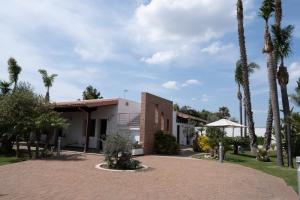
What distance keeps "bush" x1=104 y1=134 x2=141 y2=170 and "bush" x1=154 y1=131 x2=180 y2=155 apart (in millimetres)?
7914

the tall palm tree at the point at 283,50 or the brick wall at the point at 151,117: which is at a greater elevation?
the tall palm tree at the point at 283,50

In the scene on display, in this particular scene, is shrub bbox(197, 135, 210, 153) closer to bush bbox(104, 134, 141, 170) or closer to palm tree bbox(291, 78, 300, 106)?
palm tree bbox(291, 78, 300, 106)

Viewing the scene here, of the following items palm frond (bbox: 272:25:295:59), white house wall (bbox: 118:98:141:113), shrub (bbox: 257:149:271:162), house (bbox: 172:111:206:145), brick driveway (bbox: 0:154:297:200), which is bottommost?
brick driveway (bbox: 0:154:297:200)

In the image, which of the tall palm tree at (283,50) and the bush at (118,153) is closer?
the bush at (118,153)

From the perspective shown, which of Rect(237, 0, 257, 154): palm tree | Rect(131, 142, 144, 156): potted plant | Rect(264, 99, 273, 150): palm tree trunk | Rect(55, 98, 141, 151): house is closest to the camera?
Rect(131, 142, 144, 156): potted plant

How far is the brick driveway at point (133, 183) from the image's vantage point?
351 inches

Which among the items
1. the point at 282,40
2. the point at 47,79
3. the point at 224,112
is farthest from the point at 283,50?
the point at 224,112

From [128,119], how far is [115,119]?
1112 millimetres

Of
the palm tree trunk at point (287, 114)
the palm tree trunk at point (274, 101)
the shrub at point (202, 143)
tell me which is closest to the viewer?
the palm tree trunk at point (287, 114)

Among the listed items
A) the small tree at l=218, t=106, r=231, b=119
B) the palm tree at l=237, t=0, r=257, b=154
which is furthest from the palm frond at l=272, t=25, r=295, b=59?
the small tree at l=218, t=106, r=231, b=119

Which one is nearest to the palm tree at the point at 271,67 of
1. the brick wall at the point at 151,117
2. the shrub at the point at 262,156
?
the shrub at the point at 262,156

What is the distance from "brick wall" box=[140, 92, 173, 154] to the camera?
69.9 feet

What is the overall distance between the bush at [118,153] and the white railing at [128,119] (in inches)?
342

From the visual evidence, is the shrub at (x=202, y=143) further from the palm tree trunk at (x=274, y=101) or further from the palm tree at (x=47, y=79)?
the palm tree at (x=47, y=79)
